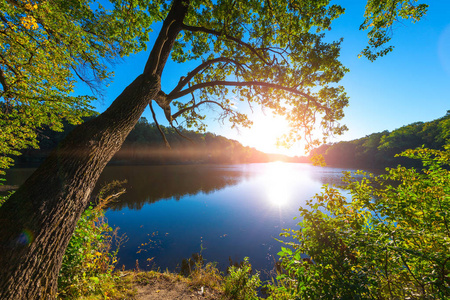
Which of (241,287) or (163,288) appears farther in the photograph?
(163,288)

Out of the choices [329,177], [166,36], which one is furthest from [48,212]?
[329,177]

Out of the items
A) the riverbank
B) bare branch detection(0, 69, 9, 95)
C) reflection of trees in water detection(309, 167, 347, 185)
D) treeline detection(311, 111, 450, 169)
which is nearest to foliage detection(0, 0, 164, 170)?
bare branch detection(0, 69, 9, 95)

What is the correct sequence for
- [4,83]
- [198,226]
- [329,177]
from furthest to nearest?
[329,177] → [198,226] → [4,83]

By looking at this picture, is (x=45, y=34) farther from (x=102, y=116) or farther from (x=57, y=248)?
(x=57, y=248)

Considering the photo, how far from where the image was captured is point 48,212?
1.38 metres

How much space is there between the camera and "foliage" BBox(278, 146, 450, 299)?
1.32 meters

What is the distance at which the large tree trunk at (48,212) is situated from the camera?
47.8 inches

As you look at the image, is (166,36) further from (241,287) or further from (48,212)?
(241,287)

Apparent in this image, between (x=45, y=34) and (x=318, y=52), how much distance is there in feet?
23.2

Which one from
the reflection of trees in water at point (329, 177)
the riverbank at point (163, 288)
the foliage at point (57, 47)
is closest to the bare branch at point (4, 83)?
the foliage at point (57, 47)

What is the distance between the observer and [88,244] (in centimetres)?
255

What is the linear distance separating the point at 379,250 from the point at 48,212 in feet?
10.6

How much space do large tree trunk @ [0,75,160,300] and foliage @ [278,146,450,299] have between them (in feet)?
7.52

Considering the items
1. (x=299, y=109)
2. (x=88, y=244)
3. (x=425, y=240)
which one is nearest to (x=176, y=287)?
(x=88, y=244)
